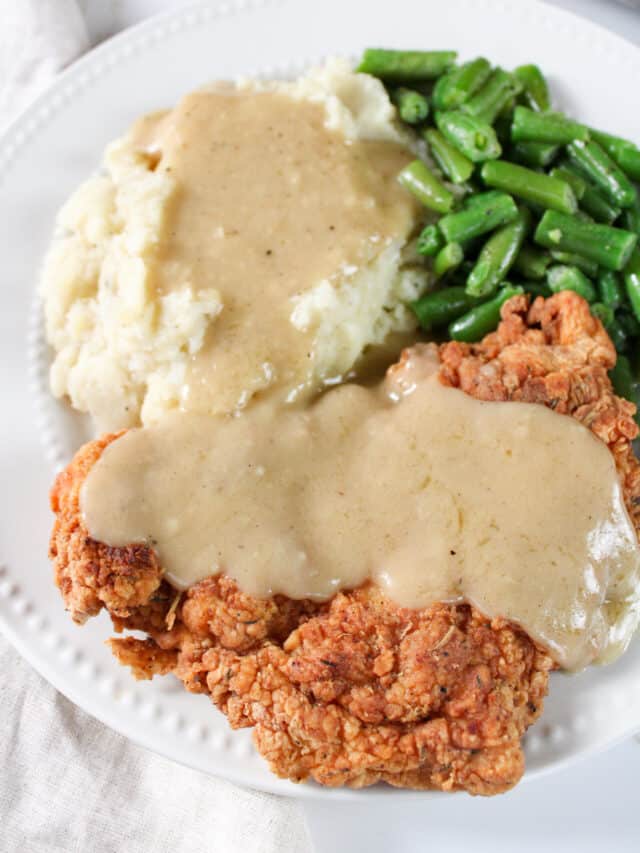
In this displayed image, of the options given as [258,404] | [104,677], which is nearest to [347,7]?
[258,404]

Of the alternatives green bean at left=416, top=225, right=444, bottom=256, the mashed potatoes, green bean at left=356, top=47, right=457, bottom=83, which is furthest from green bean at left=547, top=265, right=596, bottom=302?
green bean at left=356, top=47, right=457, bottom=83

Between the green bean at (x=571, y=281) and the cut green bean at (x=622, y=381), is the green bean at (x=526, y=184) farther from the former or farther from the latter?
the cut green bean at (x=622, y=381)

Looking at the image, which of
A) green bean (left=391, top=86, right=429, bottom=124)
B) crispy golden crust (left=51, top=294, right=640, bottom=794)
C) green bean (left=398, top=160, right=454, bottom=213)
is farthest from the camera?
green bean (left=391, top=86, right=429, bottom=124)

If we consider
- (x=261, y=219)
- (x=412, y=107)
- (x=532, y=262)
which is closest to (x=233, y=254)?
(x=261, y=219)

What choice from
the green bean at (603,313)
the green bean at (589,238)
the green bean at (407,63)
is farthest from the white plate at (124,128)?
the green bean at (603,313)

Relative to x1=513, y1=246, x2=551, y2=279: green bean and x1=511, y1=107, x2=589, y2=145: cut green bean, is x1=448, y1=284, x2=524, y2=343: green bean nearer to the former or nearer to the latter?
x1=513, y1=246, x2=551, y2=279: green bean

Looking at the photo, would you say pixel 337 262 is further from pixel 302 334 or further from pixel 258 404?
pixel 258 404
